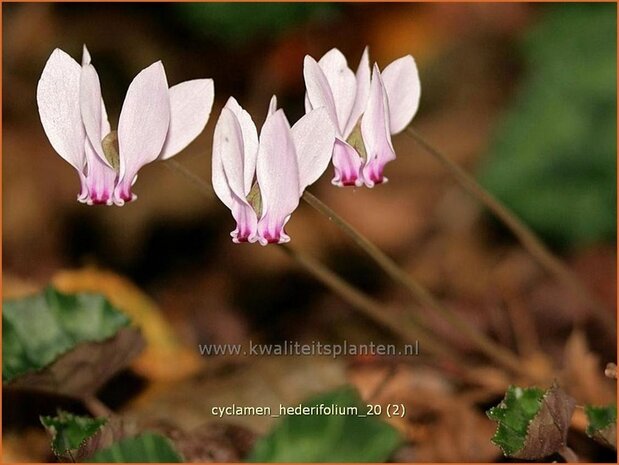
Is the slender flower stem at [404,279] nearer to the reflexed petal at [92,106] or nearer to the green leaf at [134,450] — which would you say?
the reflexed petal at [92,106]

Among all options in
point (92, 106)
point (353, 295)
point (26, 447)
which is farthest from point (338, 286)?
point (26, 447)

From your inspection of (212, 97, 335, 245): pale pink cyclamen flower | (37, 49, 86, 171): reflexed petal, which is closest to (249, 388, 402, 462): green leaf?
(212, 97, 335, 245): pale pink cyclamen flower

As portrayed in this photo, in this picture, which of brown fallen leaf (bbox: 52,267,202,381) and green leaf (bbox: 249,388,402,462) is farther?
brown fallen leaf (bbox: 52,267,202,381)

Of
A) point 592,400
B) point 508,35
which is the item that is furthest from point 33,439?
point 508,35

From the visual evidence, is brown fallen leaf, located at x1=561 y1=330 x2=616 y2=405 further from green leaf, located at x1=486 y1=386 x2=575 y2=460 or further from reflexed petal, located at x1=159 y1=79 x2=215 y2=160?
reflexed petal, located at x1=159 y1=79 x2=215 y2=160

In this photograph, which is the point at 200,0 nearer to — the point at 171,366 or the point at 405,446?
the point at 171,366

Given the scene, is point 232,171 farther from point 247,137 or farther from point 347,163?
point 347,163
